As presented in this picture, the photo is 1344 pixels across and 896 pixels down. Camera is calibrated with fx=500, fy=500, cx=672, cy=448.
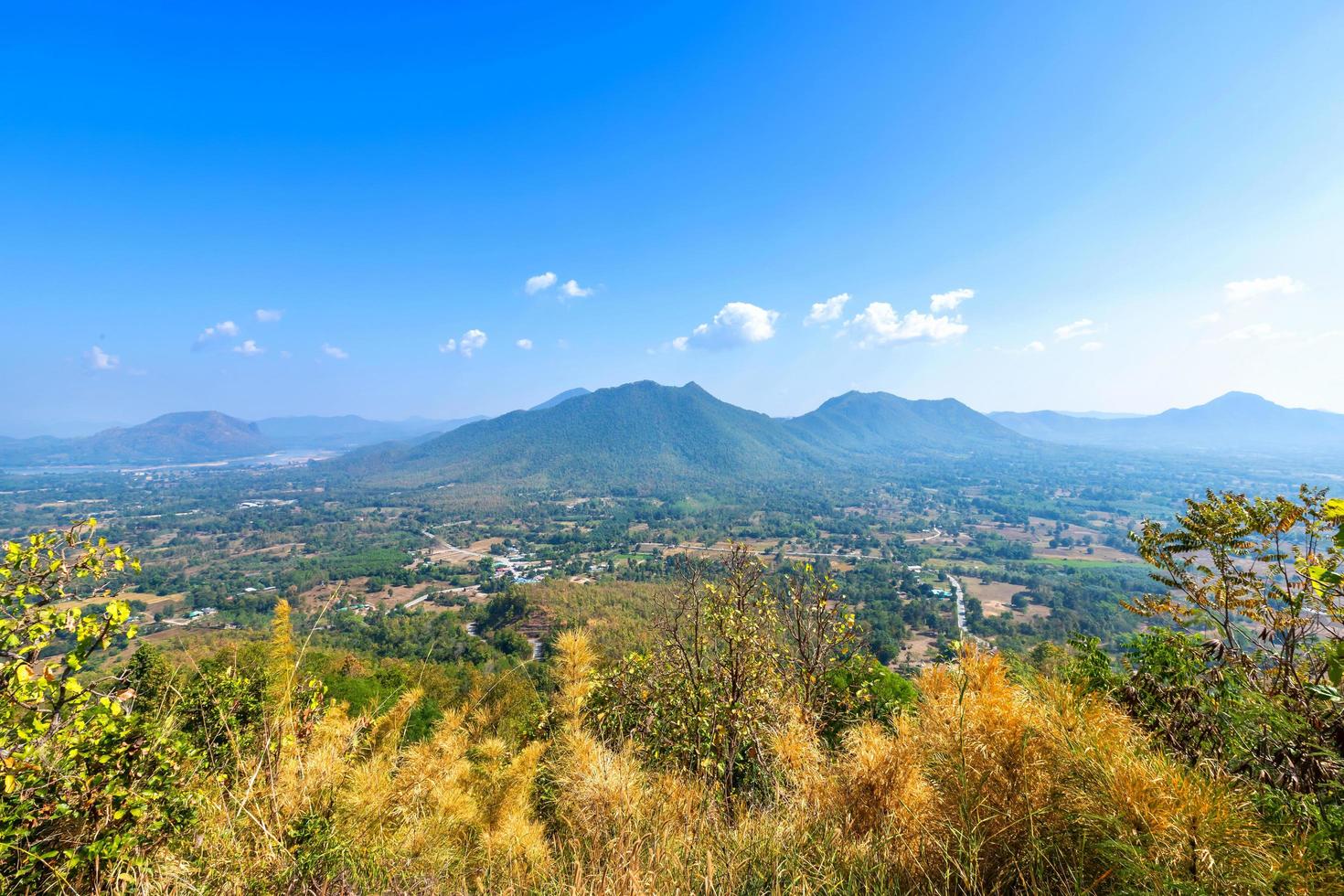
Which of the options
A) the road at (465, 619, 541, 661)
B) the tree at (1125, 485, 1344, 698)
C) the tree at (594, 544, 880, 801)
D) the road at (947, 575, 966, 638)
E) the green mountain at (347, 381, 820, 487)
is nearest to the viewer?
the tree at (1125, 485, 1344, 698)

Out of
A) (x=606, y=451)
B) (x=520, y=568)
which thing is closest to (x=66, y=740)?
(x=520, y=568)

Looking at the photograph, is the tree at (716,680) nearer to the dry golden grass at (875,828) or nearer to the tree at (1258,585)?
the dry golden grass at (875,828)

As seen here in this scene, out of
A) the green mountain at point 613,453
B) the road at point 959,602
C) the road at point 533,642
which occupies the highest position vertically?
the green mountain at point 613,453

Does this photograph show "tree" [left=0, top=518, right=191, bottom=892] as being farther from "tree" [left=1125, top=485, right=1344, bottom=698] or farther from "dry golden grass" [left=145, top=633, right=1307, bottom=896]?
"tree" [left=1125, top=485, right=1344, bottom=698]

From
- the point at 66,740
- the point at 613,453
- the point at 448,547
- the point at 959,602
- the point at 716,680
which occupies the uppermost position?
the point at 66,740

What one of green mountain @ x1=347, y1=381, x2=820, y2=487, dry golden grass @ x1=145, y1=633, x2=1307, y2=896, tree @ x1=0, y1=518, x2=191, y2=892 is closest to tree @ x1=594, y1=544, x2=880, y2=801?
dry golden grass @ x1=145, y1=633, x2=1307, y2=896

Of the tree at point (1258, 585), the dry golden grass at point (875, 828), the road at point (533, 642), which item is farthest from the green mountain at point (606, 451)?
the tree at point (1258, 585)

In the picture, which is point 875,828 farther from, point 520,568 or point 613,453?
point 613,453

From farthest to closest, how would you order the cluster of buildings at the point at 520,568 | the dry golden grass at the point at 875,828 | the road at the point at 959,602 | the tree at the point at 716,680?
the cluster of buildings at the point at 520,568, the road at the point at 959,602, the tree at the point at 716,680, the dry golden grass at the point at 875,828

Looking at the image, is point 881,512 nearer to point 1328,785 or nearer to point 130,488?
point 1328,785

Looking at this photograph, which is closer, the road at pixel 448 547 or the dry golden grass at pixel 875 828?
the dry golden grass at pixel 875 828

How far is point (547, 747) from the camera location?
689cm

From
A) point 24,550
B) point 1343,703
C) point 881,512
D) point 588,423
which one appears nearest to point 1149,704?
point 1343,703

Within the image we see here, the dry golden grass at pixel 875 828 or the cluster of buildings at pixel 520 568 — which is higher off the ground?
the dry golden grass at pixel 875 828
